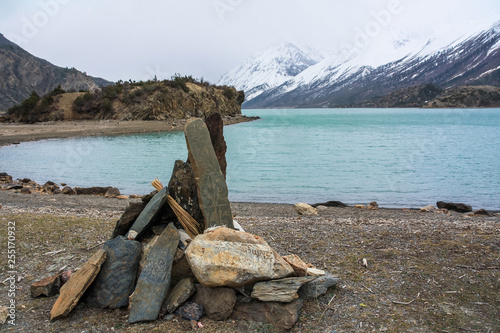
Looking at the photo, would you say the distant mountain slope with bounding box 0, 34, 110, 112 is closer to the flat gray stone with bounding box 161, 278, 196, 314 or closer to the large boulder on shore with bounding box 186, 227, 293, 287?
the flat gray stone with bounding box 161, 278, 196, 314

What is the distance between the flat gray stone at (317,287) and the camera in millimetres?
5719

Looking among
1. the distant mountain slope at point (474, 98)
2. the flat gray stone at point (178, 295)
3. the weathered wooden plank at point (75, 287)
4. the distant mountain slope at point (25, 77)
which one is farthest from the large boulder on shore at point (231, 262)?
the distant mountain slope at point (474, 98)

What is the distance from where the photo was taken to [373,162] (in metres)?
31.0

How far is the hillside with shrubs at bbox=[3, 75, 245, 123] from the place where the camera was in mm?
61844

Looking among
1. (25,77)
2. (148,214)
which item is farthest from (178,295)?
(25,77)

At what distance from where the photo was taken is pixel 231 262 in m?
5.27

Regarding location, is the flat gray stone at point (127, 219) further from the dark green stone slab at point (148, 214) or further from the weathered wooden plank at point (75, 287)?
the weathered wooden plank at point (75, 287)

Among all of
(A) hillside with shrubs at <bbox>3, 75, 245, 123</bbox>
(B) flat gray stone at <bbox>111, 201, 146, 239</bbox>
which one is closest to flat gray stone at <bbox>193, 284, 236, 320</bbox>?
(B) flat gray stone at <bbox>111, 201, 146, 239</bbox>

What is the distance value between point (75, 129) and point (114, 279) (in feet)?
162

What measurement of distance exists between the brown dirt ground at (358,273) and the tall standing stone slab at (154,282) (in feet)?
0.59

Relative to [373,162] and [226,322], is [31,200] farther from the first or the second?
[373,162]

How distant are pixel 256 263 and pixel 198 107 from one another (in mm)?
72859

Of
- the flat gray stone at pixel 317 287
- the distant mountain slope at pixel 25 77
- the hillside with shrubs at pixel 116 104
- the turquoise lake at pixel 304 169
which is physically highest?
the distant mountain slope at pixel 25 77

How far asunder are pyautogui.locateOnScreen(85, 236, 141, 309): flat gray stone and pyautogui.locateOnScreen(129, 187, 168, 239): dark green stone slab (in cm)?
61
